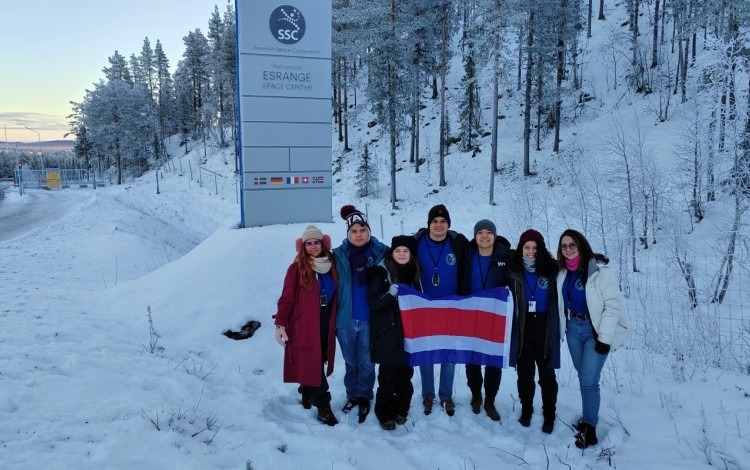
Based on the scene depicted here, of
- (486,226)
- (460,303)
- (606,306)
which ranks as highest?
(486,226)

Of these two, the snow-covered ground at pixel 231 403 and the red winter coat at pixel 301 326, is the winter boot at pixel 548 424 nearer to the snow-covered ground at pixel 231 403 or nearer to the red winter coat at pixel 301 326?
the snow-covered ground at pixel 231 403

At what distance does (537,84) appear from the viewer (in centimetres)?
2462

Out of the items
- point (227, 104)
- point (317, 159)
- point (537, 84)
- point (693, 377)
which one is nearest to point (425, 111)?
point (537, 84)

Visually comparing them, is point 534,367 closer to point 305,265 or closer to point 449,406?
point 449,406

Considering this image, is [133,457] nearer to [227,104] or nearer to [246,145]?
[246,145]

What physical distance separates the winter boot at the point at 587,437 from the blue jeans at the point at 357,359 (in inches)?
79.9

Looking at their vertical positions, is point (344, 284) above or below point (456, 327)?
above

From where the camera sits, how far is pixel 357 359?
4547 millimetres

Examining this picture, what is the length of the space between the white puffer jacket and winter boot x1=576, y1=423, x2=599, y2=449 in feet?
2.66

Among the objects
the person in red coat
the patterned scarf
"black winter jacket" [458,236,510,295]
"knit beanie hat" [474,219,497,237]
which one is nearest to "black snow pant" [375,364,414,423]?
the person in red coat

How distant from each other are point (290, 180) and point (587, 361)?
716 centimetres

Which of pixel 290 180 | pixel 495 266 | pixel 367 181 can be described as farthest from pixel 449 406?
pixel 367 181

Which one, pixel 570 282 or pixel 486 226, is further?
pixel 486 226

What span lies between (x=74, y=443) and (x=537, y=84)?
86.7 feet
